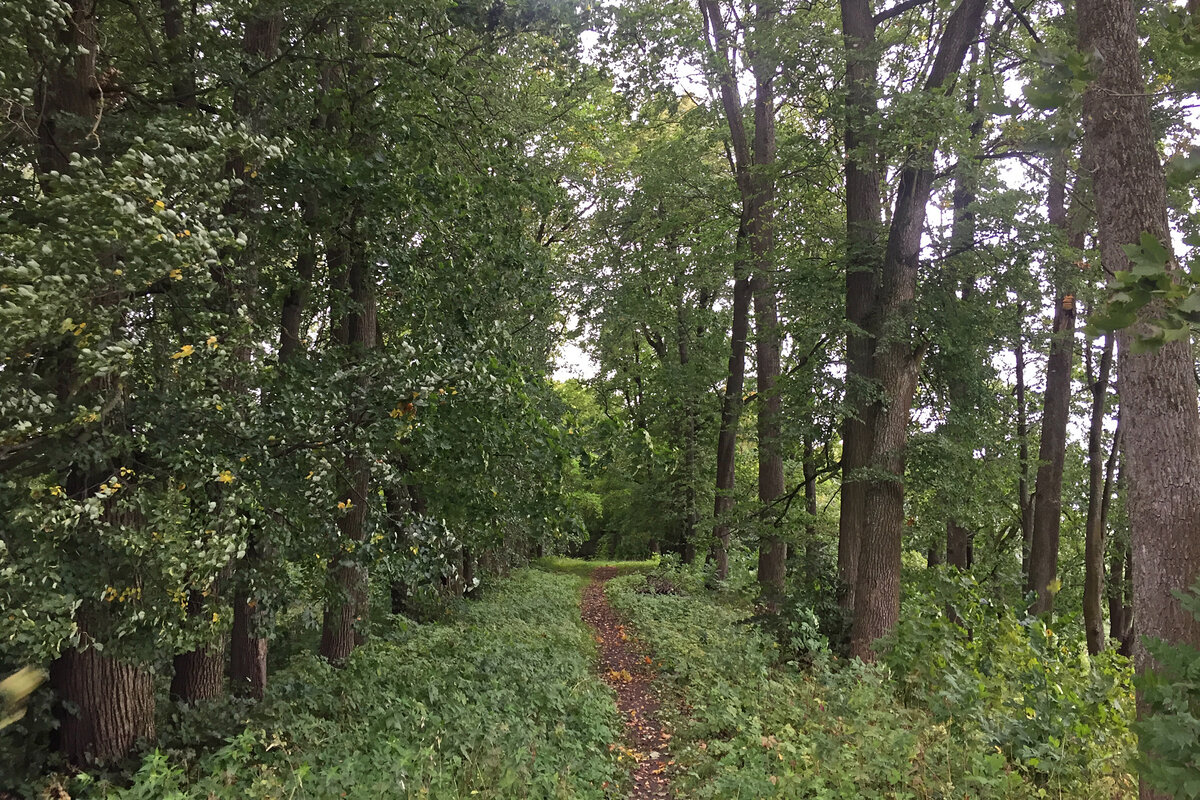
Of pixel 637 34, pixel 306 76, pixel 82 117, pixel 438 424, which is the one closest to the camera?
pixel 82 117

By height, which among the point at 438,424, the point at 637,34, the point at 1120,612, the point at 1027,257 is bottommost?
the point at 1120,612

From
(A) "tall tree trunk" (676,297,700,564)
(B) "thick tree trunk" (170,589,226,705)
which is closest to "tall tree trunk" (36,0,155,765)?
(B) "thick tree trunk" (170,589,226,705)

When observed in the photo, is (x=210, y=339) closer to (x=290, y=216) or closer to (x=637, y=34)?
(x=290, y=216)

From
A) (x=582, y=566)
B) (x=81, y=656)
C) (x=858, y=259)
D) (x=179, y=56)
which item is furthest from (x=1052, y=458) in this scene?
(x=582, y=566)

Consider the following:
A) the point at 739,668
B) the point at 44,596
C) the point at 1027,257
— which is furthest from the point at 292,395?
the point at 1027,257

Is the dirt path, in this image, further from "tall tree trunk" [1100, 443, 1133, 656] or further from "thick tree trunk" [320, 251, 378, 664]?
"tall tree trunk" [1100, 443, 1133, 656]

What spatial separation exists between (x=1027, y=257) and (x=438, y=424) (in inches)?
285

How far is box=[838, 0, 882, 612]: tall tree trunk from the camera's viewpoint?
857 cm

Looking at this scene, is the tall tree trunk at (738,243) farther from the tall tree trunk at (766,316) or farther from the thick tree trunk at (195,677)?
the thick tree trunk at (195,677)

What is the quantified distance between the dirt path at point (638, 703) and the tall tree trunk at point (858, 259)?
3215 mm

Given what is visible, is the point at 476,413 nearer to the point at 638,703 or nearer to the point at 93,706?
the point at 93,706

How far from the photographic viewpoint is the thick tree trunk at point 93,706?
602cm

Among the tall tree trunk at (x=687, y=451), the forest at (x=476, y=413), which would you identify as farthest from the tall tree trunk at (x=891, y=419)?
the tall tree trunk at (x=687, y=451)

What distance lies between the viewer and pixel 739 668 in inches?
362
